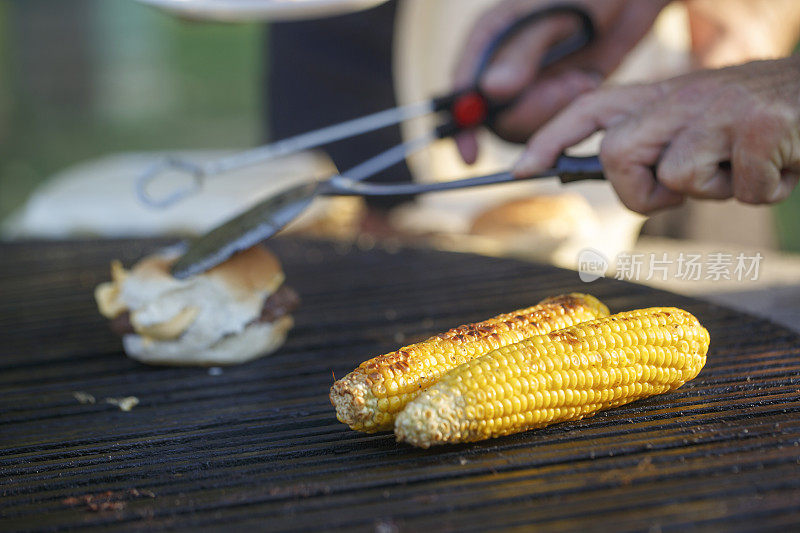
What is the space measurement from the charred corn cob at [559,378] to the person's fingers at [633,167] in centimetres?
45

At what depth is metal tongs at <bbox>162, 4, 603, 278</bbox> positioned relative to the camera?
6.50 ft

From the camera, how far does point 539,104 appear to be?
108 inches

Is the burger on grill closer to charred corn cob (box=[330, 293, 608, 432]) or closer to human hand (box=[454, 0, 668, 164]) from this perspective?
charred corn cob (box=[330, 293, 608, 432])

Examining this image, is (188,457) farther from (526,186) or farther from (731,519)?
(526,186)

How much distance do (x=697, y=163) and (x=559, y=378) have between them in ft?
2.29

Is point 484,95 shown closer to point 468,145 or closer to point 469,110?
point 469,110

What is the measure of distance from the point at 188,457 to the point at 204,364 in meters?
0.61

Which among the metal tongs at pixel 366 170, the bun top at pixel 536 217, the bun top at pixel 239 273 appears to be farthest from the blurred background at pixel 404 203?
the bun top at pixel 239 273

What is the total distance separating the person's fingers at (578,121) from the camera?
1972 mm

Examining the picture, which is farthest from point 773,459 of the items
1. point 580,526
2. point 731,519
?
point 580,526

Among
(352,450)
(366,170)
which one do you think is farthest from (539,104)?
(352,450)

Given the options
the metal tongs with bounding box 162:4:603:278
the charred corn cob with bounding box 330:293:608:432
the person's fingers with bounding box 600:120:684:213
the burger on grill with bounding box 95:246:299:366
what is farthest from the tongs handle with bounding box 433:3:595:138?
the charred corn cob with bounding box 330:293:608:432

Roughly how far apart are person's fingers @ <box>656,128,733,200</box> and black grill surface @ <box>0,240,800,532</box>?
0.40m

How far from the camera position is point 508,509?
123 cm
